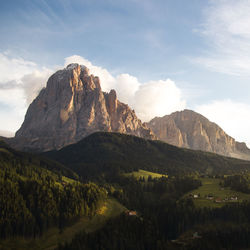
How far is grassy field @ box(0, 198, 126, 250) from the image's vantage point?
14462cm

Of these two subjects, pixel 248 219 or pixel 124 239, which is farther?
pixel 248 219

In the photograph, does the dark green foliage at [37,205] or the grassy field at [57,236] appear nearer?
the grassy field at [57,236]

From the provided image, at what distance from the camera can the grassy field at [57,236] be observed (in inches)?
5694

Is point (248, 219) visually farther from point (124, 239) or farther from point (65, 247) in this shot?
point (65, 247)

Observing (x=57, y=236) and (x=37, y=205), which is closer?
(x=57, y=236)

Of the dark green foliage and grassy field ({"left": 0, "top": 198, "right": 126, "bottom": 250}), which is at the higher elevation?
the dark green foliage

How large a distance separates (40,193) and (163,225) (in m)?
74.9

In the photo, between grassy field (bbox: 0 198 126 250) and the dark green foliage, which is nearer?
grassy field (bbox: 0 198 126 250)

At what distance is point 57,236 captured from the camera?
157m

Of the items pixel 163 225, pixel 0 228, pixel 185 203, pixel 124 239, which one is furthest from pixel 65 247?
pixel 185 203

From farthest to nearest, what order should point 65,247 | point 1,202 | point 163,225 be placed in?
point 163,225, point 1,202, point 65,247

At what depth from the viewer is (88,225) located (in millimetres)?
168500

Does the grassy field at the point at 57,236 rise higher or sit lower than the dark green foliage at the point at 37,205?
lower

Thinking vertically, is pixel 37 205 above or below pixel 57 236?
above
